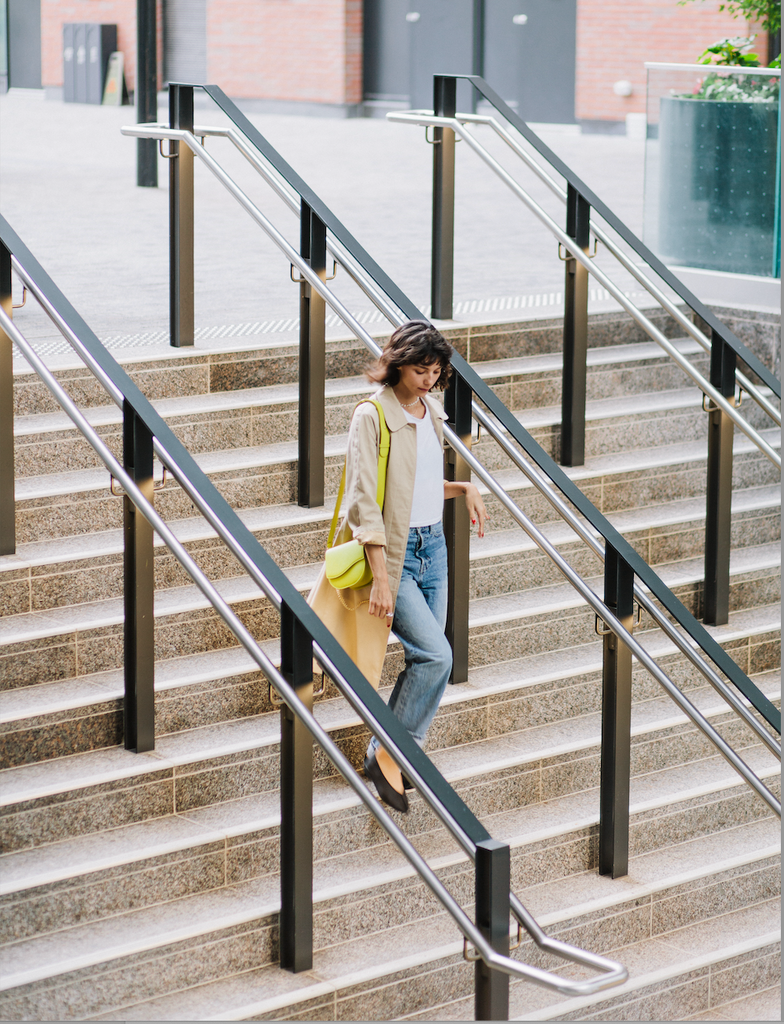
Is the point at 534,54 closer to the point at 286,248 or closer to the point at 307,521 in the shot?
the point at 286,248

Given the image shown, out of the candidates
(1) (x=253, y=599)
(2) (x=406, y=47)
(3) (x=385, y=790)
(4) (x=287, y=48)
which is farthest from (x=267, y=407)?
(4) (x=287, y=48)

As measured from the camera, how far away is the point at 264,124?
16594 millimetres

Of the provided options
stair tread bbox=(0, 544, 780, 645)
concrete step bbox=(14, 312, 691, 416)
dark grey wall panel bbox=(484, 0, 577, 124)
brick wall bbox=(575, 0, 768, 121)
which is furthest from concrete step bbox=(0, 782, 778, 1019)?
dark grey wall panel bbox=(484, 0, 577, 124)

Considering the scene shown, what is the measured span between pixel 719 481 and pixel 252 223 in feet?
15.4

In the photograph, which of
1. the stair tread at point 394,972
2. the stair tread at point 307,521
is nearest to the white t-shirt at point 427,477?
the stair tread at point 307,521

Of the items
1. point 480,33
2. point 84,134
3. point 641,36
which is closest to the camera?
point 84,134

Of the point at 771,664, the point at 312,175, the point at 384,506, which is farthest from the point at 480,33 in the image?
the point at 384,506

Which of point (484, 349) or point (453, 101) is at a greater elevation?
point (453, 101)

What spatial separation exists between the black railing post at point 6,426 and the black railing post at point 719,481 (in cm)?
248

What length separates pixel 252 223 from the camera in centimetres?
907

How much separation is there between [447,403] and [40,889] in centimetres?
190

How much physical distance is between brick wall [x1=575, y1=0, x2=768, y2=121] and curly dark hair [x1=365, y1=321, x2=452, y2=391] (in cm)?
1172

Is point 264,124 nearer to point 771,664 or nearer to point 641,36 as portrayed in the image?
point 641,36

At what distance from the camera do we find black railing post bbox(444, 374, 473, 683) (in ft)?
14.3
